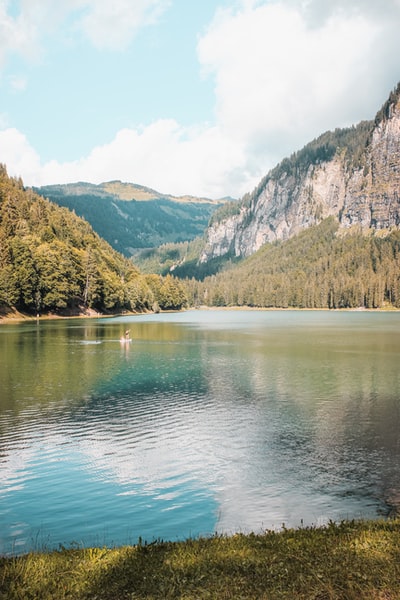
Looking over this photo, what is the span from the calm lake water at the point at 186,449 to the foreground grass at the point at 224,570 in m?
3.30

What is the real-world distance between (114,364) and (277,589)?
4840 cm

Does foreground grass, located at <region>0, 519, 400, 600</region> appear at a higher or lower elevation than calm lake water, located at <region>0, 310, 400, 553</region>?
higher

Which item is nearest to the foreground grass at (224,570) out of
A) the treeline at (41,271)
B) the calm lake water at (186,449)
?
the calm lake water at (186,449)

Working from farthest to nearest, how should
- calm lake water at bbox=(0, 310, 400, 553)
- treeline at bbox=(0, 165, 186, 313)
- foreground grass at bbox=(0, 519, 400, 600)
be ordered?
1. treeline at bbox=(0, 165, 186, 313)
2. calm lake water at bbox=(0, 310, 400, 553)
3. foreground grass at bbox=(0, 519, 400, 600)

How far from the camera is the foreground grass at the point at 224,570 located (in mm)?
10062

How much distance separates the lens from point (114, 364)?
57.2 metres

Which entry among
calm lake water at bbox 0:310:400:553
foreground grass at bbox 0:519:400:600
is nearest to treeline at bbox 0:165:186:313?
calm lake water at bbox 0:310:400:553

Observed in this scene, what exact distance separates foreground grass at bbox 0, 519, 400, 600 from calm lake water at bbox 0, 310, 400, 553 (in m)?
3.30

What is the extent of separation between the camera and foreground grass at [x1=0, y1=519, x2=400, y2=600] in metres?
10.1

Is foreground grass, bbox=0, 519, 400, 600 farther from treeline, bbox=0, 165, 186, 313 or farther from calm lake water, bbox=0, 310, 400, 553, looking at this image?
treeline, bbox=0, 165, 186, 313

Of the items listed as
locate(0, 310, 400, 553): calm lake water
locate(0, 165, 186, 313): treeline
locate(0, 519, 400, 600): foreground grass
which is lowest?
locate(0, 310, 400, 553): calm lake water

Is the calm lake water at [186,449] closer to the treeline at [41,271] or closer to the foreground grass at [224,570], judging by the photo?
the foreground grass at [224,570]

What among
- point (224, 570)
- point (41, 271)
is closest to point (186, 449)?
point (224, 570)

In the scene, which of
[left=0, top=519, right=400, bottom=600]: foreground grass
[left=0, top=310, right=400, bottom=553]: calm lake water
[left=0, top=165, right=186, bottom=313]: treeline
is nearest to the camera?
[left=0, top=519, right=400, bottom=600]: foreground grass
